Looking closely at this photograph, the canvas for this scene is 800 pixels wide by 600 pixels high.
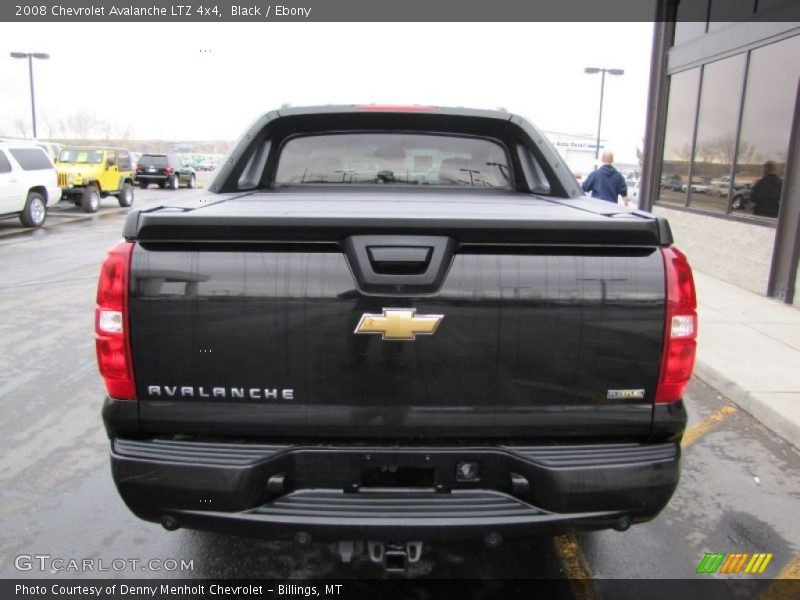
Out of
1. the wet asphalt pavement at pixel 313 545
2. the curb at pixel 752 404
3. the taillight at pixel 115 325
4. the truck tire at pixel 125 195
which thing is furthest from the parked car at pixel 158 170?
the taillight at pixel 115 325

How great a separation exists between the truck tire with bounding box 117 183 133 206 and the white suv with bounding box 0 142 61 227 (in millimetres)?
6290

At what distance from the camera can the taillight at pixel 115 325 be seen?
6.70 ft

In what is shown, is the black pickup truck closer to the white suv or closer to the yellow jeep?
the white suv

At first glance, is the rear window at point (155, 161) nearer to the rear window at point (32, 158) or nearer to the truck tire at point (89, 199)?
the truck tire at point (89, 199)

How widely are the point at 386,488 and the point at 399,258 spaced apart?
32.5 inches

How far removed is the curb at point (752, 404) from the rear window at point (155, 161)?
35.1 m

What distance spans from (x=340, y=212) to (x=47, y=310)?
272 inches

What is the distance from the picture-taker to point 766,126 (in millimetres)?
8711

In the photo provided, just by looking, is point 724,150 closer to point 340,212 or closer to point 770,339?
point 770,339

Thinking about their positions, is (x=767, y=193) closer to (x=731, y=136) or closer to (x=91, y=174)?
(x=731, y=136)

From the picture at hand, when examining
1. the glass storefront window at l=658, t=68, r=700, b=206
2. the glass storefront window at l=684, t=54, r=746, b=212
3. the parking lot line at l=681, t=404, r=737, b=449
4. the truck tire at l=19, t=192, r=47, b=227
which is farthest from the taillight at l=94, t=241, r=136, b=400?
the truck tire at l=19, t=192, r=47, b=227

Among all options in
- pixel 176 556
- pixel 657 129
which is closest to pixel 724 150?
pixel 657 129

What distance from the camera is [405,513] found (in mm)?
2057

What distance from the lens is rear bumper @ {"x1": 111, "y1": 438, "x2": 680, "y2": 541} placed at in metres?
2.04
